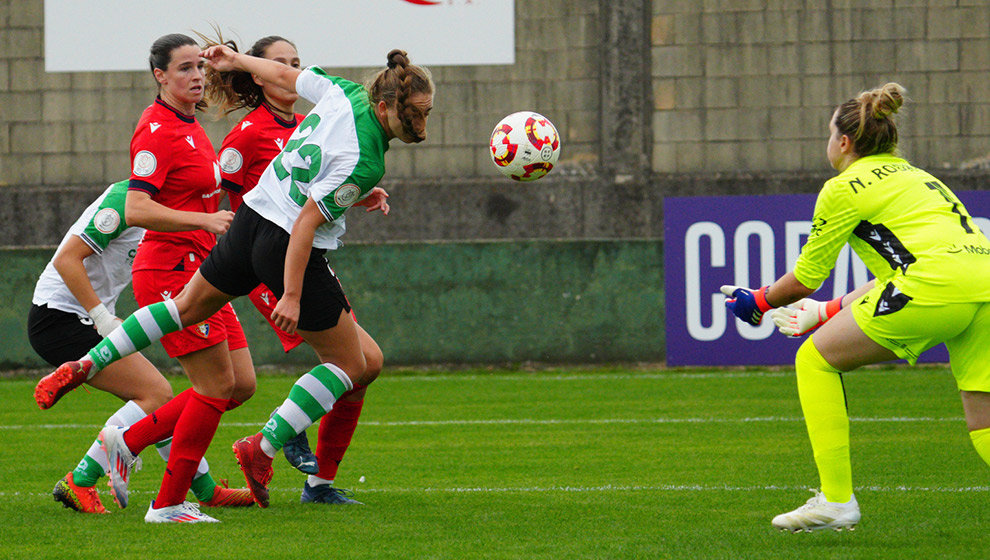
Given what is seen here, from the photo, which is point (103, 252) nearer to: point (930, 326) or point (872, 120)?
point (872, 120)

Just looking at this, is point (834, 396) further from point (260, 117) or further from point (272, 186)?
point (260, 117)

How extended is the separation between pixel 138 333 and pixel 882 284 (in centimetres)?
271

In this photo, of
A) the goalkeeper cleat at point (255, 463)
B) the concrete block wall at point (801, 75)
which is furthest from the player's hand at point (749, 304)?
the concrete block wall at point (801, 75)

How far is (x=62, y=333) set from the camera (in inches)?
215

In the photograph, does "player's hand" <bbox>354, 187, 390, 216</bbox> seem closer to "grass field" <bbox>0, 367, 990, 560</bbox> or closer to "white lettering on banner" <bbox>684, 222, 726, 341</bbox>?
"grass field" <bbox>0, 367, 990, 560</bbox>

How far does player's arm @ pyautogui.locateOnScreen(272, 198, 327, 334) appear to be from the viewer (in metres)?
4.40

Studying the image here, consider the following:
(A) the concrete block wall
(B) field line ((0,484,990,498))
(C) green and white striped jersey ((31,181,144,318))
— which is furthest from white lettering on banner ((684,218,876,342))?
(C) green and white striped jersey ((31,181,144,318))

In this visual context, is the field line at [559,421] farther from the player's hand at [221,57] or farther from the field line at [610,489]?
the player's hand at [221,57]

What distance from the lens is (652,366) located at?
497 inches

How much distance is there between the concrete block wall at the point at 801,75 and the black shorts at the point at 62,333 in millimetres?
10414

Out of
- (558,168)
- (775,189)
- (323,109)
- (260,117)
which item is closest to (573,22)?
(558,168)

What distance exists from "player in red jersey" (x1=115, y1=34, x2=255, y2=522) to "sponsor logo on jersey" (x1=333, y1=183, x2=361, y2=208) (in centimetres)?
52

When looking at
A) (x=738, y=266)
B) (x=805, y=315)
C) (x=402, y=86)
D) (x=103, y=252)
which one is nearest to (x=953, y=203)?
(x=805, y=315)

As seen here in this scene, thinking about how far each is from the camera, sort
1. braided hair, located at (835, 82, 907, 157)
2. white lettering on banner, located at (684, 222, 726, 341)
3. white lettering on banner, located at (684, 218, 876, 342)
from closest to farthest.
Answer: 1. braided hair, located at (835, 82, 907, 157)
2. white lettering on banner, located at (684, 218, 876, 342)
3. white lettering on banner, located at (684, 222, 726, 341)
